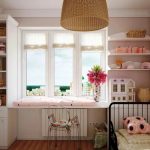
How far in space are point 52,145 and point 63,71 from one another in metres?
1.49

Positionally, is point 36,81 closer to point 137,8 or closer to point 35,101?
point 35,101

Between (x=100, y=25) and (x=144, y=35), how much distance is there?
Answer: 224 cm

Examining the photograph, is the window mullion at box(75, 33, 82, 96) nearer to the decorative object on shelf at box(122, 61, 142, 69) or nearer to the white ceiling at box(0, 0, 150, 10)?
the white ceiling at box(0, 0, 150, 10)

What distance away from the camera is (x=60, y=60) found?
4523 millimetres

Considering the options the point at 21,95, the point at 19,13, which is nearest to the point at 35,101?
the point at 21,95

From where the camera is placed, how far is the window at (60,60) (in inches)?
175

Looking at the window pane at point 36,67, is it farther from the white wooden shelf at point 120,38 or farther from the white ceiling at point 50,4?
the white wooden shelf at point 120,38

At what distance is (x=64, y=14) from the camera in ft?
5.66

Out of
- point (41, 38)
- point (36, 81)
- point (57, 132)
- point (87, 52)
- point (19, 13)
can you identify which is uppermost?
point (19, 13)

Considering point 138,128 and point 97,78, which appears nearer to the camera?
point 138,128

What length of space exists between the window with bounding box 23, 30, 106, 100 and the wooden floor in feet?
3.17

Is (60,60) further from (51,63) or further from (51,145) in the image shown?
(51,145)

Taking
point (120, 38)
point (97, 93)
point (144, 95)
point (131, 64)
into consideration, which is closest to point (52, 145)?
point (97, 93)

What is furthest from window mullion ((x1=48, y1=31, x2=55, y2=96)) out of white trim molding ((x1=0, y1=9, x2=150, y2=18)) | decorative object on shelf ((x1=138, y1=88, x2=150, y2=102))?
decorative object on shelf ((x1=138, y1=88, x2=150, y2=102))
